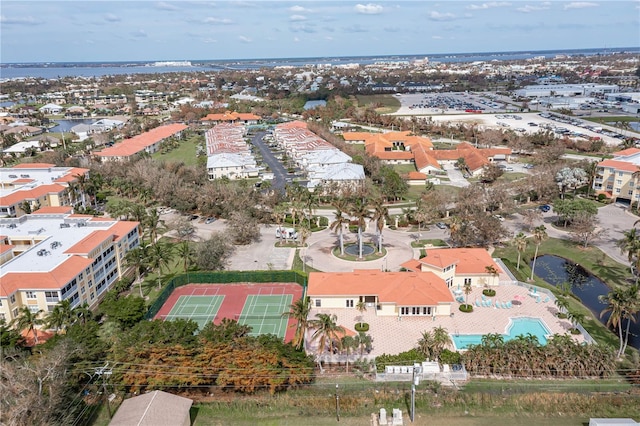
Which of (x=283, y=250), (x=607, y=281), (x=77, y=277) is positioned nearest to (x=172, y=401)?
(x=77, y=277)

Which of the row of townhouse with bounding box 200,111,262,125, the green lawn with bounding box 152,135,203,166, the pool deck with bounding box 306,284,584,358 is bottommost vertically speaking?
the pool deck with bounding box 306,284,584,358

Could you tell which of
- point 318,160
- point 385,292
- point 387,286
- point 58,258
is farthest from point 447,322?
point 318,160

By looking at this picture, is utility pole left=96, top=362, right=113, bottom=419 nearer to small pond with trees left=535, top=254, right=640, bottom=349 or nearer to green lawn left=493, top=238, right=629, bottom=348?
green lawn left=493, top=238, right=629, bottom=348

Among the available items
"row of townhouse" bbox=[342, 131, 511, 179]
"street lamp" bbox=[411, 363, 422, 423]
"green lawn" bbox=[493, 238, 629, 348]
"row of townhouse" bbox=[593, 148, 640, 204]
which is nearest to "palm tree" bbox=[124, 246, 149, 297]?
"street lamp" bbox=[411, 363, 422, 423]

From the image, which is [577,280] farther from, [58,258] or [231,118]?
[231,118]

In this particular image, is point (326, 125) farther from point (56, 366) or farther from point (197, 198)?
point (56, 366)
